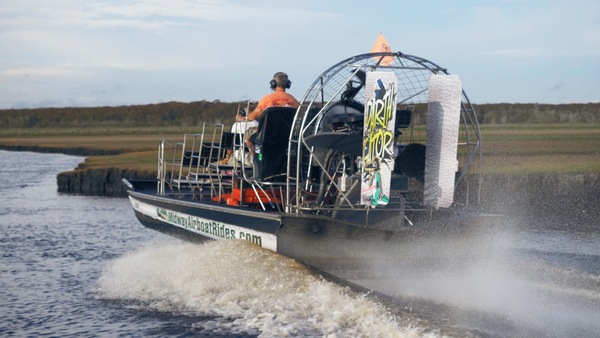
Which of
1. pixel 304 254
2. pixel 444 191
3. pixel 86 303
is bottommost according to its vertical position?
pixel 86 303

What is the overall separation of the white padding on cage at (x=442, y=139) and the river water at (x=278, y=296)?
1.00m

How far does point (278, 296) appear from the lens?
1027cm

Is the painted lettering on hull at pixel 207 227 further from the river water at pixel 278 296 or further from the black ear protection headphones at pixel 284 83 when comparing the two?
the black ear protection headphones at pixel 284 83

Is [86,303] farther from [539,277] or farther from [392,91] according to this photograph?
[539,277]

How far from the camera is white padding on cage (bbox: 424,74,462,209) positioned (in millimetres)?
10680

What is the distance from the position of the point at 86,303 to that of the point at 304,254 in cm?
312

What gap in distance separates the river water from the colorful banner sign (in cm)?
134

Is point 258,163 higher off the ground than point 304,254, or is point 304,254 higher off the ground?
point 258,163

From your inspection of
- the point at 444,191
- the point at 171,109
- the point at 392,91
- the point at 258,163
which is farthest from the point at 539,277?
the point at 171,109

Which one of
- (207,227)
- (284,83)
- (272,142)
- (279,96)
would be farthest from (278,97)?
(207,227)

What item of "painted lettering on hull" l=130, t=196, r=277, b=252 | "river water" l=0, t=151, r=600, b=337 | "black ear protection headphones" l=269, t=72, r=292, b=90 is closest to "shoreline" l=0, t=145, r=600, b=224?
"river water" l=0, t=151, r=600, b=337

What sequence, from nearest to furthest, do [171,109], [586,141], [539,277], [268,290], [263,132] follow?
[268,290] < [539,277] < [263,132] < [586,141] < [171,109]

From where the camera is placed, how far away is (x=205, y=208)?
481 inches

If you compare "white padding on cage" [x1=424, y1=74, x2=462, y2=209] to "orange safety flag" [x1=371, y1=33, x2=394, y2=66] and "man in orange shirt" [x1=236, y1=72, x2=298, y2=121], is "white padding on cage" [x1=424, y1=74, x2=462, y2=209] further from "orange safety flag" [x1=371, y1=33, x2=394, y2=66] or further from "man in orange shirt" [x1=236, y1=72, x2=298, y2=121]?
"man in orange shirt" [x1=236, y1=72, x2=298, y2=121]
